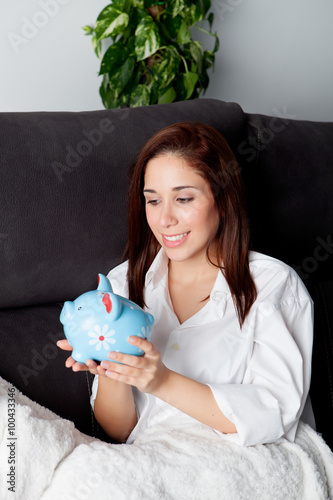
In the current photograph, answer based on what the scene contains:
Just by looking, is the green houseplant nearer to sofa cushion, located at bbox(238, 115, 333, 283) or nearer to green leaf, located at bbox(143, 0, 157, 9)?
green leaf, located at bbox(143, 0, 157, 9)

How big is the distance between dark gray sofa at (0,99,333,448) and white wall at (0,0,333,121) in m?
1.11

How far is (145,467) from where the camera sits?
3.54 feet

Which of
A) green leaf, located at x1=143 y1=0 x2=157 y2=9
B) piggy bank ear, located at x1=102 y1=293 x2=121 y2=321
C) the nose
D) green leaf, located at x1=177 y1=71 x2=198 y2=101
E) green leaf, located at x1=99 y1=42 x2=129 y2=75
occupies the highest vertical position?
green leaf, located at x1=143 y1=0 x2=157 y2=9

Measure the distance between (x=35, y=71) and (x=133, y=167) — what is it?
1.26 meters

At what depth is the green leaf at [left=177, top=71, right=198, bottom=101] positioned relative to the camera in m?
2.46

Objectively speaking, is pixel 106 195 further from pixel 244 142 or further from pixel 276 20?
pixel 276 20

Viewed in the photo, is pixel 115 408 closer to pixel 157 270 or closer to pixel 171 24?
pixel 157 270

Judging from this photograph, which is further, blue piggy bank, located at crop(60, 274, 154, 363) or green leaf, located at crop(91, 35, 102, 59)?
green leaf, located at crop(91, 35, 102, 59)

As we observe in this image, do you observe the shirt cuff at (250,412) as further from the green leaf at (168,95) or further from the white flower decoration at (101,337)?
the green leaf at (168,95)

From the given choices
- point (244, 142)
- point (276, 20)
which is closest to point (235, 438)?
point (244, 142)

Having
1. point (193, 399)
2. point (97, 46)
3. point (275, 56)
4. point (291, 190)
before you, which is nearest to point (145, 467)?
point (193, 399)

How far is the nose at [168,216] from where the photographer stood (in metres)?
1.29

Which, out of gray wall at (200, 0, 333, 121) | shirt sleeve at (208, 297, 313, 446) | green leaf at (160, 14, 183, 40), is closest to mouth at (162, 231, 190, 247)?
shirt sleeve at (208, 297, 313, 446)

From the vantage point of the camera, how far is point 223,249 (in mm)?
1405
